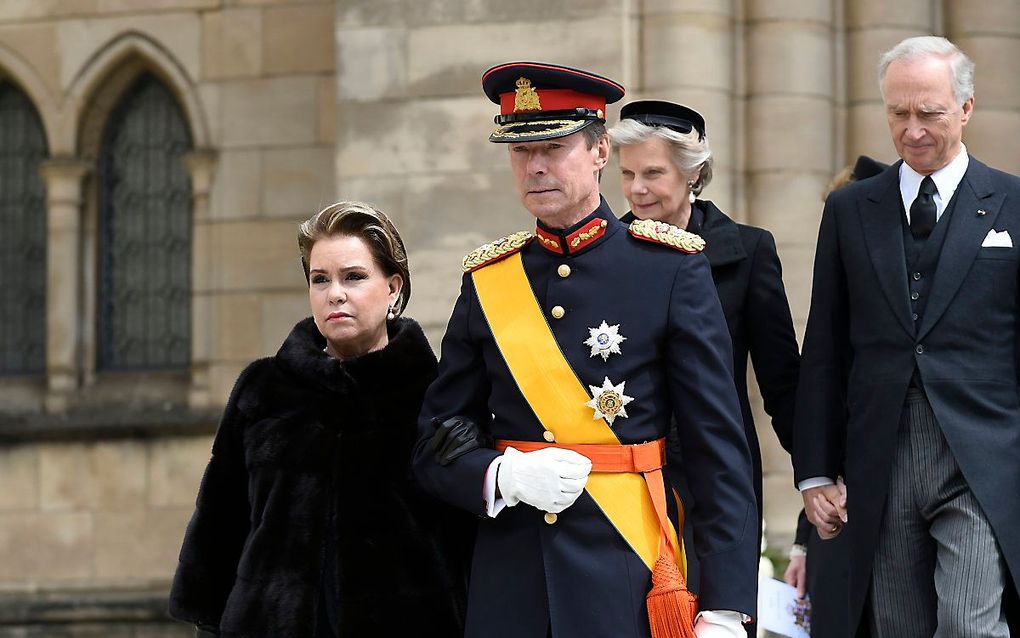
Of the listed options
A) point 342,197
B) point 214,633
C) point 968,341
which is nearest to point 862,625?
point 968,341

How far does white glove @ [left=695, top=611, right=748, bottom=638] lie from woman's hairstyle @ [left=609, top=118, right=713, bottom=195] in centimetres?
148

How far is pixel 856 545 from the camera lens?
434 centimetres

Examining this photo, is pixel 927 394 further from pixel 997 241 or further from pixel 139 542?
pixel 139 542

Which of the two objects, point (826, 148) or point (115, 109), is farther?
point (115, 109)

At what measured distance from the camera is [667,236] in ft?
13.2

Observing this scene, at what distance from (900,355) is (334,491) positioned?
4.72 feet

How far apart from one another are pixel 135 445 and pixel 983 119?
16.1ft

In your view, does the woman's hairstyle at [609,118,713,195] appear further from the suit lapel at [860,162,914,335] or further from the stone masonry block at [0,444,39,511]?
the stone masonry block at [0,444,39,511]

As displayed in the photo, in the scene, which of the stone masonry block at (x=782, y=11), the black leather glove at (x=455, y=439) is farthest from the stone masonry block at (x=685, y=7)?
the black leather glove at (x=455, y=439)

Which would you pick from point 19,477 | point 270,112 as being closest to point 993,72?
point 270,112

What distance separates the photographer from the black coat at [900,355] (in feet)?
13.9

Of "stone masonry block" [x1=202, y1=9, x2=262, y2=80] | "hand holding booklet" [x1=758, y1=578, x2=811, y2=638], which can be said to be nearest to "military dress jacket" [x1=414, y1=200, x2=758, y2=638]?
"hand holding booklet" [x1=758, y1=578, x2=811, y2=638]

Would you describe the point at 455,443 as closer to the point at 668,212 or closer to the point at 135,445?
the point at 668,212

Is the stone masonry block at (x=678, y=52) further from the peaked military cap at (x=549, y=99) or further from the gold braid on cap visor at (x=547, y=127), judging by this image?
the gold braid on cap visor at (x=547, y=127)
